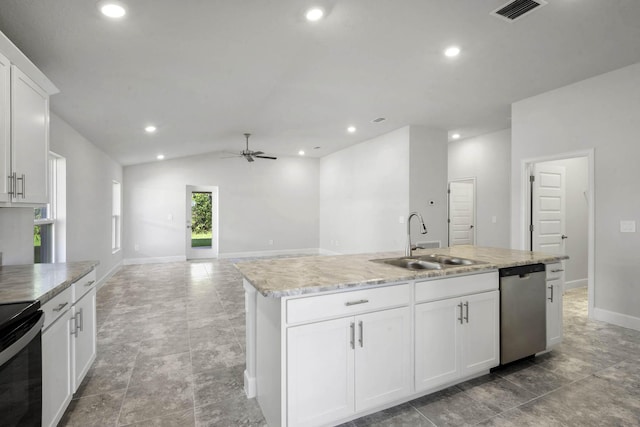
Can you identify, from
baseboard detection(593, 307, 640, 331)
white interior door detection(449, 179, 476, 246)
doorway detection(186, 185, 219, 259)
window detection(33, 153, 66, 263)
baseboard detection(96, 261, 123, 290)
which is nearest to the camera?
baseboard detection(593, 307, 640, 331)

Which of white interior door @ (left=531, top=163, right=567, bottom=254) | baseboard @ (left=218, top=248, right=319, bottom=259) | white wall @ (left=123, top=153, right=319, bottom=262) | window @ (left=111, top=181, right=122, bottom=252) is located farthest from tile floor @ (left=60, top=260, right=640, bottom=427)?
baseboard @ (left=218, top=248, right=319, bottom=259)

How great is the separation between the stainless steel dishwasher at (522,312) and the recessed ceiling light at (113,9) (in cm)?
319

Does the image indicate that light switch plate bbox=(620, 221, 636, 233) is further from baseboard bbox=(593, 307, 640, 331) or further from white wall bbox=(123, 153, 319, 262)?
white wall bbox=(123, 153, 319, 262)

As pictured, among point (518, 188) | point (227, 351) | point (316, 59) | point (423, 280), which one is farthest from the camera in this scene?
point (518, 188)

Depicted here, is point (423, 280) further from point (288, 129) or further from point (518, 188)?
point (288, 129)

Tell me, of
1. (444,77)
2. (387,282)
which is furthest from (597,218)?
(387,282)

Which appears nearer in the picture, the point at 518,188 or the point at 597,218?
the point at 597,218

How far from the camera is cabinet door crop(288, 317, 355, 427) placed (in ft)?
5.48

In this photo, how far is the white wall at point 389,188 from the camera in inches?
233

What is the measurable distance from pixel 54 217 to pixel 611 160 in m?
6.67

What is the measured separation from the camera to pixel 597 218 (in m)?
3.79

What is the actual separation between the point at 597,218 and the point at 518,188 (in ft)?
3.49

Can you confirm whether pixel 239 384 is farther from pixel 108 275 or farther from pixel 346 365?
pixel 108 275

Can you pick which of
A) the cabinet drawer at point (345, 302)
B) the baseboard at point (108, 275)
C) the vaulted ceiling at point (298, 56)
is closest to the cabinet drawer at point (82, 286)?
the cabinet drawer at point (345, 302)
